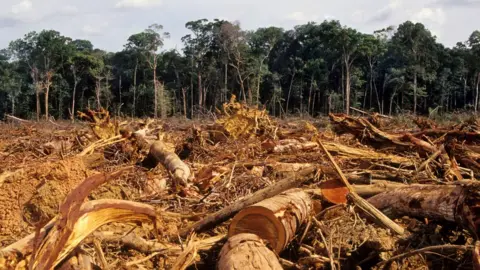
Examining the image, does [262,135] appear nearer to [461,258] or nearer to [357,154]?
[357,154]

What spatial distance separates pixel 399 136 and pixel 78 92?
45763 millimetres

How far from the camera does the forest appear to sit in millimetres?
44719

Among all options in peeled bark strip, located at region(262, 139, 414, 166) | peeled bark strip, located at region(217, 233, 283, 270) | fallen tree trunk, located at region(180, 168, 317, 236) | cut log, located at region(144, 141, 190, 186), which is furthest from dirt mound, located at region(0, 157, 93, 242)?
peeled bark strip, located at region(262, 139, 414, 166)

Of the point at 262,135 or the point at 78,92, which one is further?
the point at 78,92

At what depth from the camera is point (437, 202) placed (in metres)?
3.66

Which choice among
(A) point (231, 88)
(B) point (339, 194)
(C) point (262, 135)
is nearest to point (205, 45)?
(A) point (231, 88)

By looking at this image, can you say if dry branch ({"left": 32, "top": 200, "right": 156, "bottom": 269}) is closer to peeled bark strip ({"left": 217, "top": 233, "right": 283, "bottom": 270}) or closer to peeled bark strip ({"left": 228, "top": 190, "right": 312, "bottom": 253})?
peeled bark strip ({"left": 217, "top": 233, "right": 283, "bottom": 270})

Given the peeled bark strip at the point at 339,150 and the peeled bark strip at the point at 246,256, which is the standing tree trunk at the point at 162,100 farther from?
the peeled bark strip at the point at 246,256

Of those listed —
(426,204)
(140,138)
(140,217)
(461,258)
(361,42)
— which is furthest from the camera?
(361,42)

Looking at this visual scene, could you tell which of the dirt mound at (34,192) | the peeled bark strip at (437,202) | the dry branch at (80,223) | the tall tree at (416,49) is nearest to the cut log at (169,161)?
the dirt mound at (34,192)

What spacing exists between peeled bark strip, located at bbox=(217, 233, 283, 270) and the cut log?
2959 millimetres

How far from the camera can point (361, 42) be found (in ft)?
143

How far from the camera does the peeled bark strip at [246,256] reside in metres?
3.07

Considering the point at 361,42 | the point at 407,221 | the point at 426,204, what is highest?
the point at 361,42
